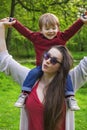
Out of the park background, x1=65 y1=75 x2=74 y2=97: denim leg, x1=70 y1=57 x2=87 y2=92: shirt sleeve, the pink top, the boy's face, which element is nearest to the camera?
the pink top

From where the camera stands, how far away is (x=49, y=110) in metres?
2.71

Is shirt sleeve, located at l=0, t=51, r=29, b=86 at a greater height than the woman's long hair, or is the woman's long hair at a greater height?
shirt sleeve, located at l=0, t=51, r=29, b=86

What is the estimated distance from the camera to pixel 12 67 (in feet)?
9.68

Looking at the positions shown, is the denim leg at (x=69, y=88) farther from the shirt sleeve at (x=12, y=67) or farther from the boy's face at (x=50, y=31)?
the boy's face at (x=50, y=31)

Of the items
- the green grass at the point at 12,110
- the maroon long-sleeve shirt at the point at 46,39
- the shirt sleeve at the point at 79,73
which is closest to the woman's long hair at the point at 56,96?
the shirt sleeve at the point at 79,73

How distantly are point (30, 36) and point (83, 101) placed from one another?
→ 27.0 feet

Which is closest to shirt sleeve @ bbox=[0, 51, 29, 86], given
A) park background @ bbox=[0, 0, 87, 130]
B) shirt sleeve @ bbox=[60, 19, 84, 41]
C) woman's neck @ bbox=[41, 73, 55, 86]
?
woman's neck @ bbox=[41, 73, 55, 86]

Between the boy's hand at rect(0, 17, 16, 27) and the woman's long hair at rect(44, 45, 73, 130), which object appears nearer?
the woman's long hair at rect(44, 45, 73, 130)

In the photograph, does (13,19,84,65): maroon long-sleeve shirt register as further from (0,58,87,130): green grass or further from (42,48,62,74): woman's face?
(0,58,87,130): green grass

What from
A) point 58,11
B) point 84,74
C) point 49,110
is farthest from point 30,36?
point 58,11

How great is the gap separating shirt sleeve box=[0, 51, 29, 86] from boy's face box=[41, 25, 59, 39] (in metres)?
0.52

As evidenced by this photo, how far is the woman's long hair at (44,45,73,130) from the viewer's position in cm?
272

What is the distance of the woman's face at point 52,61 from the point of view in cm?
278

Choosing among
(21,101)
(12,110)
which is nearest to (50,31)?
(21,101)
